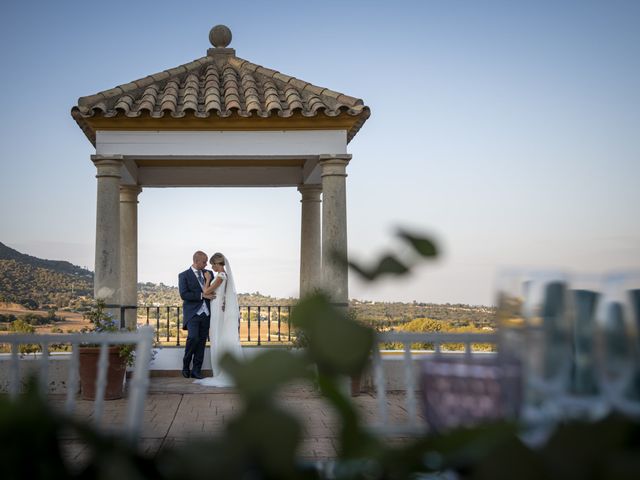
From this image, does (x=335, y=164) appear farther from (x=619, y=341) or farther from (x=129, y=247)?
(x=619, y=341)

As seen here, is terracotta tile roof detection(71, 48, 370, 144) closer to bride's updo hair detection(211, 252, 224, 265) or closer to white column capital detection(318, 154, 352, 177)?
white column capital detection(318, 154, 352, 177)

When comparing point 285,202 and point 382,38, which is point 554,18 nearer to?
point 382,38

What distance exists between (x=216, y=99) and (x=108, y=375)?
3986mm

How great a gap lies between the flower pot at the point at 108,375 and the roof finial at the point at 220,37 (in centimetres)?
567

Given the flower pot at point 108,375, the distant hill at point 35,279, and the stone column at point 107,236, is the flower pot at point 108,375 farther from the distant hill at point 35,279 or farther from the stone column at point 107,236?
the distant hill at point 35,279

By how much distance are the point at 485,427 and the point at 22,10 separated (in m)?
18.6

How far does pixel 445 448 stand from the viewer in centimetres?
39

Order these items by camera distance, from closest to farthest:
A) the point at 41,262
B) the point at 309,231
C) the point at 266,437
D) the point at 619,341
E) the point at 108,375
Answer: the point at 266,437 → the point at 619,341 → the point at 108,375 → the point at 309,231 → the point at 41,262

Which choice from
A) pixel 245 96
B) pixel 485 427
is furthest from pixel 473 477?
pixel 245 96

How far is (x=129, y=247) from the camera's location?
1134 cm

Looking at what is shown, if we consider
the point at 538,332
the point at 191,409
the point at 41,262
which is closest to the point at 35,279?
the point at 41,262

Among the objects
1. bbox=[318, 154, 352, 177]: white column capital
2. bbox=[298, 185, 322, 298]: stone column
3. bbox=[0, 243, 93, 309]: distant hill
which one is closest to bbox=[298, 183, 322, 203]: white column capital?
bbox=[298, 185, 322, 298]: stone column

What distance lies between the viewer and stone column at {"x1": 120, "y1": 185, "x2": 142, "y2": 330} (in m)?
11.2

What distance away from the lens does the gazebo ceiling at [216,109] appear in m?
9.12
